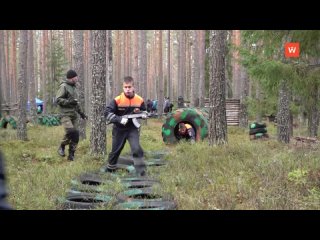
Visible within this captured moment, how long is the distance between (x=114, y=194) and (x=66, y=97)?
422 cm

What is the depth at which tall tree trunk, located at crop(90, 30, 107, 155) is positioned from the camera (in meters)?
10.1

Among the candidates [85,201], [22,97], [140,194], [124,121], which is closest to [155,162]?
[124,121]

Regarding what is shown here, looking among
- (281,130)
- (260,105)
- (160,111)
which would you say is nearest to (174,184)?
(281,130)

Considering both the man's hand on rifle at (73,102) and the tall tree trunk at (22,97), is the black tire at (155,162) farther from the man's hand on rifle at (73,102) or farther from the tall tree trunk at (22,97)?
the tall tree trunk at (22,97)

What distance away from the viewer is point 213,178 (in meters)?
7.46

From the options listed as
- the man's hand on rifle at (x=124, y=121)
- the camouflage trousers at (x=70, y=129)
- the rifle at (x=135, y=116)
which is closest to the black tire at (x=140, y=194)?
the man's hand on rifle at (x=124, y=121)

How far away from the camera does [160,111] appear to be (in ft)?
92.9

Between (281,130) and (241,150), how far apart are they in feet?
13.9

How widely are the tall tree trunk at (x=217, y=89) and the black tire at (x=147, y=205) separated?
5.19 metres

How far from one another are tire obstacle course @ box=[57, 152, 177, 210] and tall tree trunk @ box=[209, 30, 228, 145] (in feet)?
10.2

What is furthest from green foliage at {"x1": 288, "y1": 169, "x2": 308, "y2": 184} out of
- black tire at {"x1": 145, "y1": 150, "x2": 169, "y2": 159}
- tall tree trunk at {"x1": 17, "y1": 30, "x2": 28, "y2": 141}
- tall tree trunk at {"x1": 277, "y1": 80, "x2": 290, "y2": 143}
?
tall tree trunk at {"x1": 17, "y1": 30, "x2": 28, "y2": 141}

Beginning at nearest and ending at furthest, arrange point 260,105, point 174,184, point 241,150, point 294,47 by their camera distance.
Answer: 1. point 174,184
2. point 294,47
3. point 241,150
4. point 260,105

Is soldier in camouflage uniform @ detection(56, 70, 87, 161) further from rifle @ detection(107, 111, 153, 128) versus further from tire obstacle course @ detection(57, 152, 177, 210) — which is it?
rifle @ detection(107, 111, 153, 128)
